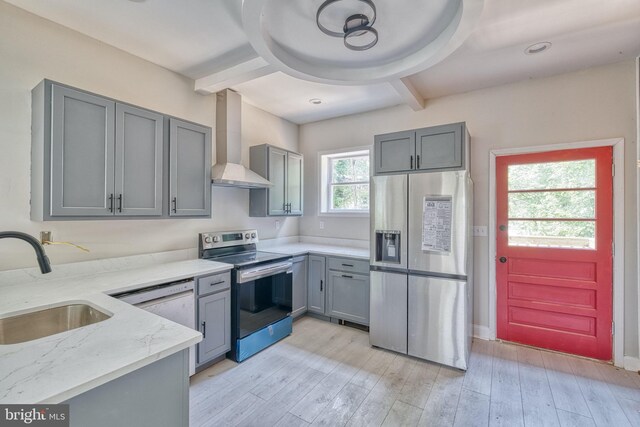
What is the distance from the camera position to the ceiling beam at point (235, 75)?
2.56 meters

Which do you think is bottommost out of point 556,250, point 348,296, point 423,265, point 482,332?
point 482,332

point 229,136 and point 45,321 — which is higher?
point 229,136

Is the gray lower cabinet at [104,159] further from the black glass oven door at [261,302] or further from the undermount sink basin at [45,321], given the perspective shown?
the black glass oven door at [261,302]

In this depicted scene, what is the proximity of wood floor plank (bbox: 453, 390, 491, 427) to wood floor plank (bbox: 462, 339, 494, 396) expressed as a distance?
0.08m

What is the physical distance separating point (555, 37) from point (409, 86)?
1166 mm

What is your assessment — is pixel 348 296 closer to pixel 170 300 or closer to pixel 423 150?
pixel 423 150

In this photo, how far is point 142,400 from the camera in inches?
40.4

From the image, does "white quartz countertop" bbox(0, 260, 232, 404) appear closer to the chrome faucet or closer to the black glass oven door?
the chrome faucet

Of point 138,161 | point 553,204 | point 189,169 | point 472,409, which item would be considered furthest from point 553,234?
point 138,161

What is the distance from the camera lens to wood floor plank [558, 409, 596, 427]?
1.94 m

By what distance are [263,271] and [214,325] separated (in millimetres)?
665

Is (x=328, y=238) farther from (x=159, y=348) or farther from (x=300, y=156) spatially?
(x=159, y=348)

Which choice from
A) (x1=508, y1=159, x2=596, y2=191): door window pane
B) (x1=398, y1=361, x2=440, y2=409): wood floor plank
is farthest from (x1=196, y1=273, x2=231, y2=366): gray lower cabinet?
(x1=508, y1=159, x2=596, y2=191): door window pane

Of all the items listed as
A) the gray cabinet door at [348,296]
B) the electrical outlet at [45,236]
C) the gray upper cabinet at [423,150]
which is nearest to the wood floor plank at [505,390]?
the gray cabinet door at [348,296]
